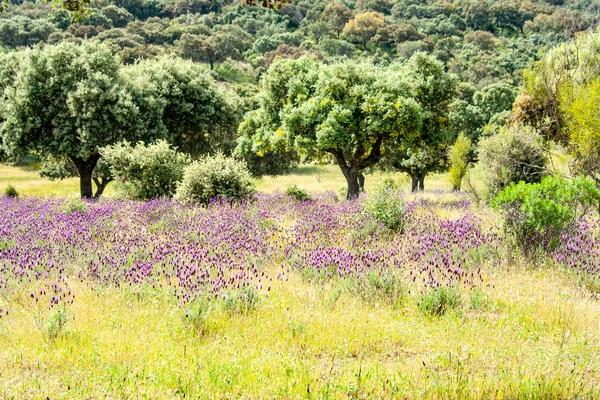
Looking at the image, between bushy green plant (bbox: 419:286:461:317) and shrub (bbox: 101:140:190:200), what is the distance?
14.2 metres

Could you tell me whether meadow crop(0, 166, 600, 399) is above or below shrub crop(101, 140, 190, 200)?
below

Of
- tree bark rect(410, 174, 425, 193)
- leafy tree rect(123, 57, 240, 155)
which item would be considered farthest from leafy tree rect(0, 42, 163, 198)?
tree bark rect(410, 174, 425, 193)

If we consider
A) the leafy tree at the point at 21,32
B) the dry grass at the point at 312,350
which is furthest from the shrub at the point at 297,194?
the leafy tree at the point at 21,32

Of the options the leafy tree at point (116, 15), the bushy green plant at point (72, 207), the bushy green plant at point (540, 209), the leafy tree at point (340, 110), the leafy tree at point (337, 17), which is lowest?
the bushy green plant at point (72, 207)

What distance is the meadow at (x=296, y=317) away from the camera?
3943 millimetres

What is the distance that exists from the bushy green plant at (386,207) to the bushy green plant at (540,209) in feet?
8.45

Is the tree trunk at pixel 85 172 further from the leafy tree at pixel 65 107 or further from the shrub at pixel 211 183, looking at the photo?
the shrub at pixel 211 183

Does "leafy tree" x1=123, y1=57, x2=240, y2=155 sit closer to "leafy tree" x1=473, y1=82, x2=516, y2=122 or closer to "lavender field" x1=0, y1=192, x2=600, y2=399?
"lavender field" x1=0, y1=192, x2=600, y2=399

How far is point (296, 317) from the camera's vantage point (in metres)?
5.42

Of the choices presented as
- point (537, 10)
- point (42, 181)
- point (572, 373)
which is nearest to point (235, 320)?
point (572, 373)

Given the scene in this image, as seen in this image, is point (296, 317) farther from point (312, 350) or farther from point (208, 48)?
point (208, 48)

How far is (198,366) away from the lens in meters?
4.24

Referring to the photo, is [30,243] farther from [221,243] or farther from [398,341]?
[398,341]

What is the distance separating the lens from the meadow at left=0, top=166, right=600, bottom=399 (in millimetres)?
3943
